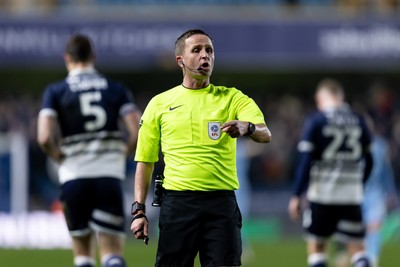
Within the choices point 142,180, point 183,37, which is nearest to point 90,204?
point 142,180

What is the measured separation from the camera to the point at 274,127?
79.9ft

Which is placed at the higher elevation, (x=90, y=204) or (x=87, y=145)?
(x=87, y=145)

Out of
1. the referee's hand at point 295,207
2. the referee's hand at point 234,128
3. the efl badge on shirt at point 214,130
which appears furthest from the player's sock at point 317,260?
the referee's hand at point 234,128

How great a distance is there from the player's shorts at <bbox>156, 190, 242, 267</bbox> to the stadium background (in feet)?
44.5

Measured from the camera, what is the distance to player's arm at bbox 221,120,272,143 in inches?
270

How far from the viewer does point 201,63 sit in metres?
7.34

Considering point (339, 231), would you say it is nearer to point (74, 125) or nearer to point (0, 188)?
point (74, 125)

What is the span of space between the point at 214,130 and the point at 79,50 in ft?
8.62

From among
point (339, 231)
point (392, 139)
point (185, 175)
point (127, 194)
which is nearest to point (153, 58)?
point (127, 194)

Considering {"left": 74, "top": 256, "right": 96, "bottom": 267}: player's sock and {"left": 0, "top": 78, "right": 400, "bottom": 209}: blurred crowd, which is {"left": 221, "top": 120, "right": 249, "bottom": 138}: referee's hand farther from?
{"left": 0, "top": 78, "right": 400, "bottom": 209}: blurred crowd

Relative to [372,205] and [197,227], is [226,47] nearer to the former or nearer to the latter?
[372,205]

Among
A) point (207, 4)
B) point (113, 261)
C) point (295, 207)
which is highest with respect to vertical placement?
point (207, 4)

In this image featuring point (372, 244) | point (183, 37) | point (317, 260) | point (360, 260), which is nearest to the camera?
point (183, 37)

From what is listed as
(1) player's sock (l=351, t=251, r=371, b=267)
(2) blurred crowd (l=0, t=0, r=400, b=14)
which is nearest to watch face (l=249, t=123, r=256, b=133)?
(1) player's sock (l=351, t=251, r=371, b=267)
